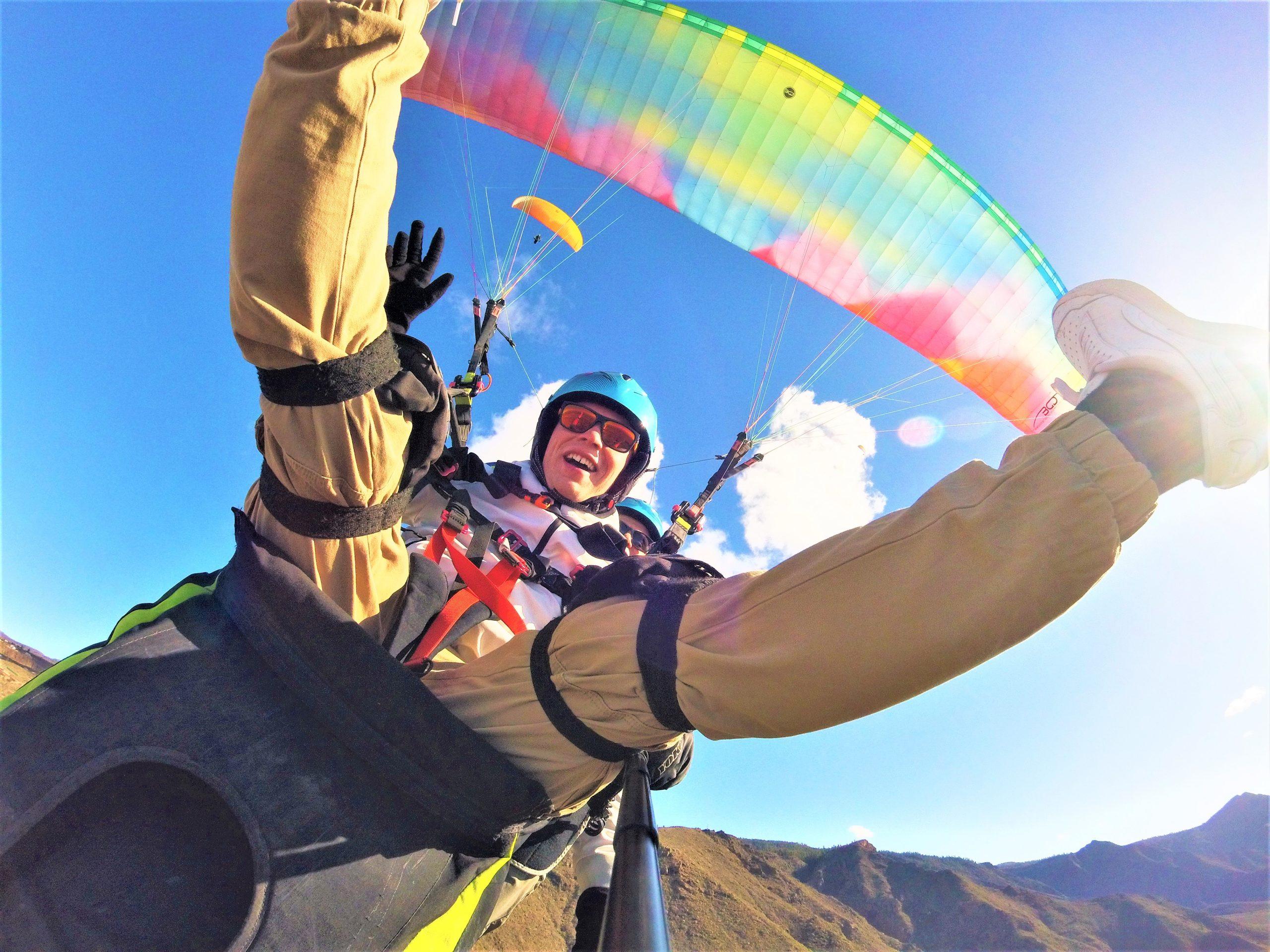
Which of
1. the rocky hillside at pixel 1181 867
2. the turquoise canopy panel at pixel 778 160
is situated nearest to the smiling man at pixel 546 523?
the turquoise canopy panel at pixel 778 160

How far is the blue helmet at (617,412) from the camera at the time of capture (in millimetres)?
3357

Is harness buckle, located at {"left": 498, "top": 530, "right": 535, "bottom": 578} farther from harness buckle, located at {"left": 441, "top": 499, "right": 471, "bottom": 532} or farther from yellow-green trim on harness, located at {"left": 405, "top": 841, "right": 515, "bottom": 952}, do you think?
yellow-green trim on harness, located at {"left": 405, "top": 841, "right": 515, "bottom": 952}

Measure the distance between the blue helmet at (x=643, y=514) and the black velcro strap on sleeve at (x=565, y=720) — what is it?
3.03 m

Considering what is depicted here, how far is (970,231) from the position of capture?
6484 millimetres

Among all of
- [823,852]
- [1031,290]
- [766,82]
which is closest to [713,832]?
[823,852]

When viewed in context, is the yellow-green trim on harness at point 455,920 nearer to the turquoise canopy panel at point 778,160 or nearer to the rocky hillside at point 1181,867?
the turquoise canopy panel at point 778,160

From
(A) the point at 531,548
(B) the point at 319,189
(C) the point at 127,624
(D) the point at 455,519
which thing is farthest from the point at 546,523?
(B) the point at 319,189

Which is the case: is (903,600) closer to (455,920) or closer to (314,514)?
(314,514)

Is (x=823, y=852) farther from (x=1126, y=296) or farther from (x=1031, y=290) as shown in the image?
(x=1126, y=296)

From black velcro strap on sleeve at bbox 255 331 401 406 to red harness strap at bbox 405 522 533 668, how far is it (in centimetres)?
76

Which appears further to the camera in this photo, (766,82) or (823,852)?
(823,852)

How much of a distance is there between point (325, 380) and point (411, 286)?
437mm

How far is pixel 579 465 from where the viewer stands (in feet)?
10.0

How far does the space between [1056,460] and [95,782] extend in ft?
5.66
